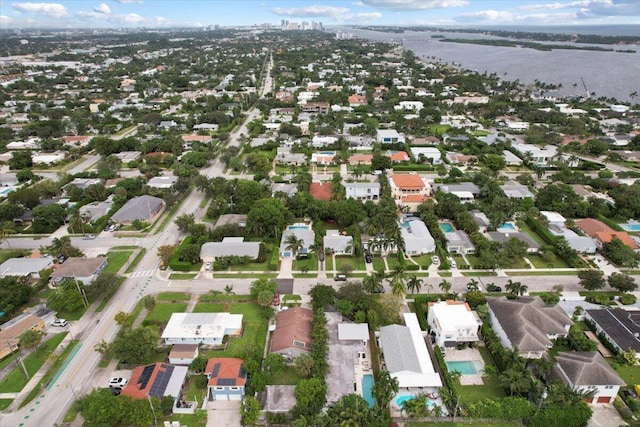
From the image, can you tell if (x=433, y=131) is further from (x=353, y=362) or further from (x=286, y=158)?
(x=353, y=362)

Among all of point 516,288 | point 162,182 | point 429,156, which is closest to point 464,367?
point 516,288

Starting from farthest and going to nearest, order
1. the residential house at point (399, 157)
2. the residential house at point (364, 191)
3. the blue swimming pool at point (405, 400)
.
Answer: the residential house at point (399, 157) < the residential house at point (364, 191) < the blue swimming pool at point (405, 400)

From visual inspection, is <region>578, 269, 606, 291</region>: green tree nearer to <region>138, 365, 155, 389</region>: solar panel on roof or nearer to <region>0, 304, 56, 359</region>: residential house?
<region>138, 365, 155, 389</region>: solar panel on roof

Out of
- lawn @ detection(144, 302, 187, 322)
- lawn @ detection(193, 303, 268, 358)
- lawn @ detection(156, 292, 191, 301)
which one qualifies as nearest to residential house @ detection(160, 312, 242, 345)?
Result: lawn @ detection(193, 303, 268, 358)

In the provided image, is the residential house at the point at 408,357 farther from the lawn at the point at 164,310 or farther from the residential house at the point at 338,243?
the lawn at the point at 164,310

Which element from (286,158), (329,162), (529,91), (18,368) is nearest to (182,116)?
(286,158)

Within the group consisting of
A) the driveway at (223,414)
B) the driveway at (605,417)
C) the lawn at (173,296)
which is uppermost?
the driveway at (605,417)

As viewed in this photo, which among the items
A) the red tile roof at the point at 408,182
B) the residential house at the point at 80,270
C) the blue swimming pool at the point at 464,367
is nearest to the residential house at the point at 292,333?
the blue swimming pool at the point at 464,367
